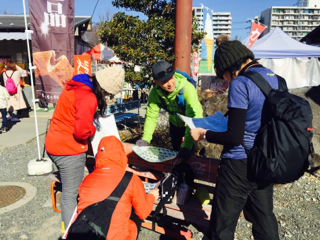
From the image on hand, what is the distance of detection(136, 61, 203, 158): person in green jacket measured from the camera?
2.70 meters

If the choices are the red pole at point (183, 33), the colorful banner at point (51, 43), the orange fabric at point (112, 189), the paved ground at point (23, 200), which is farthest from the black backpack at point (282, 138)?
the colorful banner at point (51, 43)

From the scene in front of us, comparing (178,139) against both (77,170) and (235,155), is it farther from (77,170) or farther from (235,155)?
(235,155)

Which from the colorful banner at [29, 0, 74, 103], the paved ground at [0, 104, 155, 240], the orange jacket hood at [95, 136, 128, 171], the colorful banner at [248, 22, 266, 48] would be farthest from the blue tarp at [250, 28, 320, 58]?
the orange jacket hood at [95, 136, 128, 171]

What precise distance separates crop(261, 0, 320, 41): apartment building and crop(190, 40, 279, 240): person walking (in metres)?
137

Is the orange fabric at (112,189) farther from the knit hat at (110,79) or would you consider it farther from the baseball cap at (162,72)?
the baseball cap at (162,72)

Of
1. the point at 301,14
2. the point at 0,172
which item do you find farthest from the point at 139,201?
the point at 301,14

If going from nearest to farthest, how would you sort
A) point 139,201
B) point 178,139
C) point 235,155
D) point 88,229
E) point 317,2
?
point 88,229 → point 235,155 → point 139,201 → point 178,139 → point 317,2

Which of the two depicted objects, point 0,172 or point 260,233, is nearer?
point 260,233

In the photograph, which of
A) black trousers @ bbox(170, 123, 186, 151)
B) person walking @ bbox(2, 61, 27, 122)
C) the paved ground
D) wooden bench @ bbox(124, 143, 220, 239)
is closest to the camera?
wooden bench @ bbox(124, 143, 220, 239)

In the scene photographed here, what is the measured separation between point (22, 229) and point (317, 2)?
526 ft

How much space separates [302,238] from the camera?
2.92 meters

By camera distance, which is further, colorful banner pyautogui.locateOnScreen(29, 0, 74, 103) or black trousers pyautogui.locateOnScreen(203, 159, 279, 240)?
colorful banner pyautogui.locateOnScreen(29, 0, 74, 103)

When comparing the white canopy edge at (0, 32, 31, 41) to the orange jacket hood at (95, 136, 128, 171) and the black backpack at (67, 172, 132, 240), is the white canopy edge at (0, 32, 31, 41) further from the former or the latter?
the black backpack at (67, 172, 132, 240)

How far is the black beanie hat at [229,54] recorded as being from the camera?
1875 millimetres
